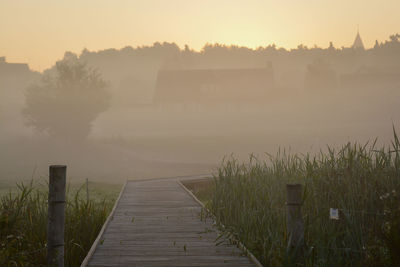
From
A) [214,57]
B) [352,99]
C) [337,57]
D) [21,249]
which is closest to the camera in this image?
[21,249]

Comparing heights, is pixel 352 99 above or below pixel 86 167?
above

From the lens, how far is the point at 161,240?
321 inches

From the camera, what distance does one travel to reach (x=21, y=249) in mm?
7410

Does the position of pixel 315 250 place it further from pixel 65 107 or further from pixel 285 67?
pixel 285 67

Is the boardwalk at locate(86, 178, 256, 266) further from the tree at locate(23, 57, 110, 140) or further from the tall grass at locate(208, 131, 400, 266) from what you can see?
the tree at locate(23, 57, 110, 140)

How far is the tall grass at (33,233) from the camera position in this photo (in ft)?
22.4

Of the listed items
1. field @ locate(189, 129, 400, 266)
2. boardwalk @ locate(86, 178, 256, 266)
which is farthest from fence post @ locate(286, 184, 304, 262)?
boardwalk @ locate(86, 178, 256, 266)

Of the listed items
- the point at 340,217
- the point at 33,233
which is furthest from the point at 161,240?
the point at 340,217

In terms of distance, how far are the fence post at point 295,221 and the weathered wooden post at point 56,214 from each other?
310cm

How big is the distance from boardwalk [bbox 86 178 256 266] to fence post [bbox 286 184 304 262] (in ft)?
2.64

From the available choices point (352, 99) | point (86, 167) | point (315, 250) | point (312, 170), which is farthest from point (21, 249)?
point (352, 99)

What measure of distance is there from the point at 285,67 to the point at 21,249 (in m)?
79.4

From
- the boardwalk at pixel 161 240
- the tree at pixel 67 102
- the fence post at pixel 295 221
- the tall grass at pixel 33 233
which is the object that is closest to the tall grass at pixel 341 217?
the fence post at pixel 295 221

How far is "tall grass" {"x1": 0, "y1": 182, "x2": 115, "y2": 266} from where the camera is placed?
22.4 ft
